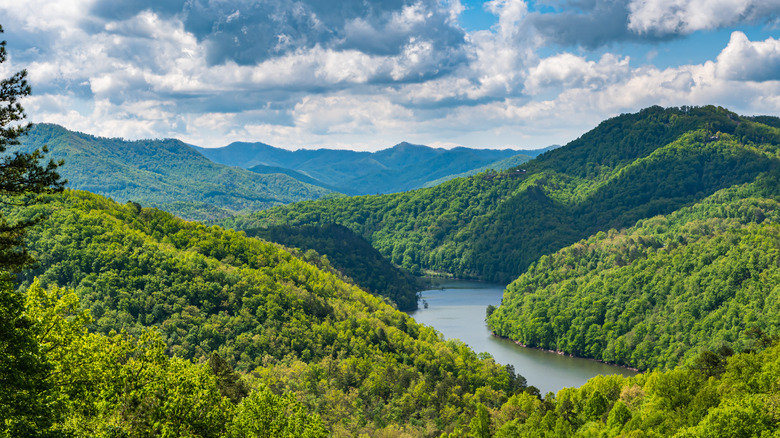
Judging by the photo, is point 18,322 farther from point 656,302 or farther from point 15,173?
point 656,302

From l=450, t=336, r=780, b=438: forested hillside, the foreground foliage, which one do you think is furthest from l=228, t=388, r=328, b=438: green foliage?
l=450, t=336, r=780, b=438: forested hillside

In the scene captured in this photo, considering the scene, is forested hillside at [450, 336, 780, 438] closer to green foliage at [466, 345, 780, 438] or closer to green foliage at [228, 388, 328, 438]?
green foliage at [466, 345, 780, 438]

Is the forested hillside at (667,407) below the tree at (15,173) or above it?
below

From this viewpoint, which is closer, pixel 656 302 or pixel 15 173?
pixel 15 173

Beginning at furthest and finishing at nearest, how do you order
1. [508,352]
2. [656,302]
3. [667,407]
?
[656,302] → [508,352] → [667,407]

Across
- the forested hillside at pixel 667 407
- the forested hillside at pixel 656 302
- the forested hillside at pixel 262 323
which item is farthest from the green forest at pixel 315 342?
the forested hillside at pixel 656 302

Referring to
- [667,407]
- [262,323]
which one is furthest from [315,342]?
[667,407]

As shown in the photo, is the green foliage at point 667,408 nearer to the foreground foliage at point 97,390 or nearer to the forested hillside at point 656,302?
the foreground foliage at point 97,390

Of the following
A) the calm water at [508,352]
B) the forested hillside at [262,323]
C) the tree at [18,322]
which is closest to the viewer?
the tree at [18,322]
